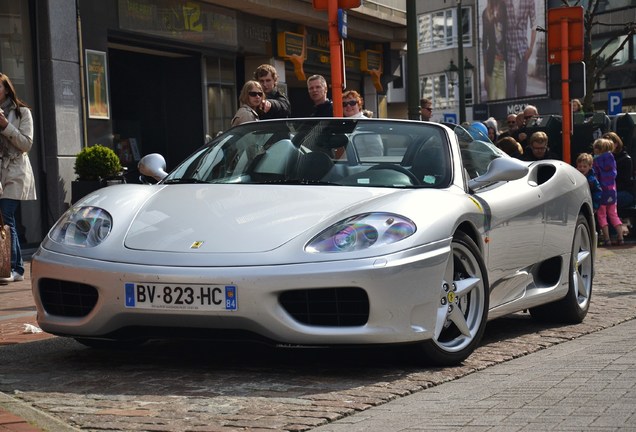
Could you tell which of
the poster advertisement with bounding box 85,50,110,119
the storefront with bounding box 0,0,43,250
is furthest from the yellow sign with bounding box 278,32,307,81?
the storefront with bounding box 0,0,43,250

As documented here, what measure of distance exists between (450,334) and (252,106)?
496 cm

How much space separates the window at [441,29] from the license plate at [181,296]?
71.5 m

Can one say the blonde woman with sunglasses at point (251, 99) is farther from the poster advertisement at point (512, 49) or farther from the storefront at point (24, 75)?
the poster advertisement at point (512, 49)

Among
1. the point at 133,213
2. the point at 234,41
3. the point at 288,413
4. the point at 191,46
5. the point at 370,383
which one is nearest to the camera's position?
the point at 288,413

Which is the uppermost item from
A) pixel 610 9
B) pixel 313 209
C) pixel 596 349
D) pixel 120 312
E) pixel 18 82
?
pixel 610 9

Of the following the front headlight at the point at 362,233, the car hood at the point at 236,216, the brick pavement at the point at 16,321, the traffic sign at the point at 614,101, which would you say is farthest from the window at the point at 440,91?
the front headlight at the point at 362,233

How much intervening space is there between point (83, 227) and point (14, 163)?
5.32 metres

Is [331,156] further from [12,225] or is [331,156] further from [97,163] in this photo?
[97,163]

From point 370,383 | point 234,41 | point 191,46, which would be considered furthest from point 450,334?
point 234,41

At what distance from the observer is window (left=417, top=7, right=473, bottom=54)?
3002 inches

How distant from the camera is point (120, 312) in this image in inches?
228

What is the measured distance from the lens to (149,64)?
776 inches

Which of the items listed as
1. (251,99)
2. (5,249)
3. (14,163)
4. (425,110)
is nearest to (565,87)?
(425,110)

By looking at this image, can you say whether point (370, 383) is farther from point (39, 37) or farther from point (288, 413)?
point (39, 37)
